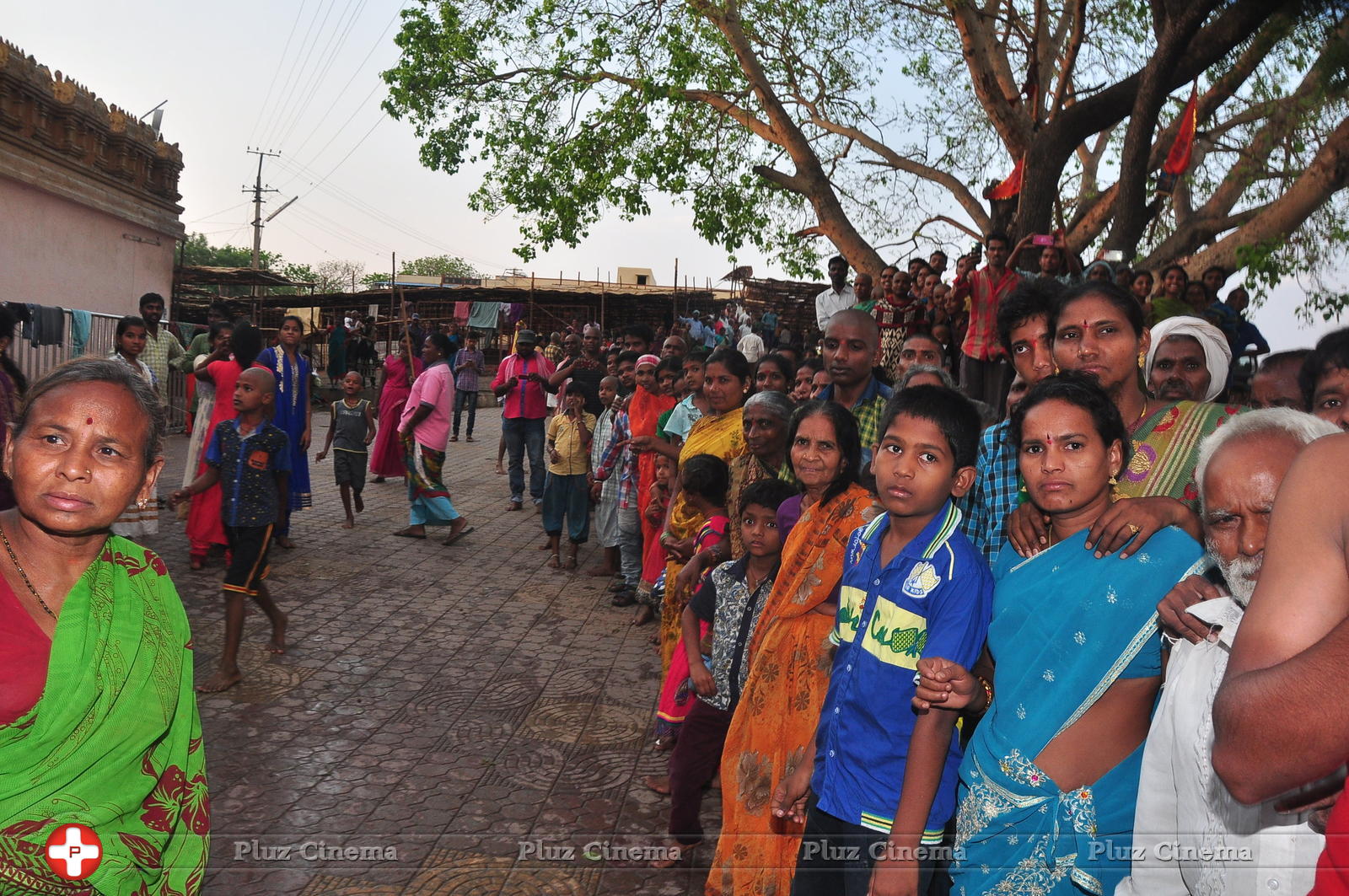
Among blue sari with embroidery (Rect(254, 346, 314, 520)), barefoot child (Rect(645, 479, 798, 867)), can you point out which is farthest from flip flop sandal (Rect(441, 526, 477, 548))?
barefoot child (Rect(645, 479, 798, 867))

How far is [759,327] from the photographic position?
18.9 m

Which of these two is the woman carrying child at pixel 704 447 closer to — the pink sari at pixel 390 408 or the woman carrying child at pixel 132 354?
the woman carrying child at pixel 132 354

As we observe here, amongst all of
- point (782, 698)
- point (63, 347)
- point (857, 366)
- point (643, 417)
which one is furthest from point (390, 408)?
point (782, 698)

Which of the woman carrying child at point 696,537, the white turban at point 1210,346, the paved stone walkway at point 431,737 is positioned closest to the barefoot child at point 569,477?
the paved stone walkway at point 431,737

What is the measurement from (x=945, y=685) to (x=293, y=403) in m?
7.74

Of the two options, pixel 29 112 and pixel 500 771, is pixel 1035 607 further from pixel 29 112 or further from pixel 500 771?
pixel 29 112

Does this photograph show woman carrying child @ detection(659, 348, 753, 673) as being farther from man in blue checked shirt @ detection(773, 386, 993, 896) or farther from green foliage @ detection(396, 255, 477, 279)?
green foliage @ detection(396, 255, 477, 279)

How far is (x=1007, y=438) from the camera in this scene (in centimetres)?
289

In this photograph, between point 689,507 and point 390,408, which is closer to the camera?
point 689,507

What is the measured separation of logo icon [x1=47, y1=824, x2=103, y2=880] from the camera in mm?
1934

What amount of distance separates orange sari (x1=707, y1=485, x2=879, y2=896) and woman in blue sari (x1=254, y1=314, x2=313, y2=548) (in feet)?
20.6

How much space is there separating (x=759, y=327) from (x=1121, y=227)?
10010 millimetres

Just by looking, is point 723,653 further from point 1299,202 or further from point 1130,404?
point 1299,202

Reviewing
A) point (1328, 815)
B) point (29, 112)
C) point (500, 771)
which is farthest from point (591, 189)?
point (1328, 815)
